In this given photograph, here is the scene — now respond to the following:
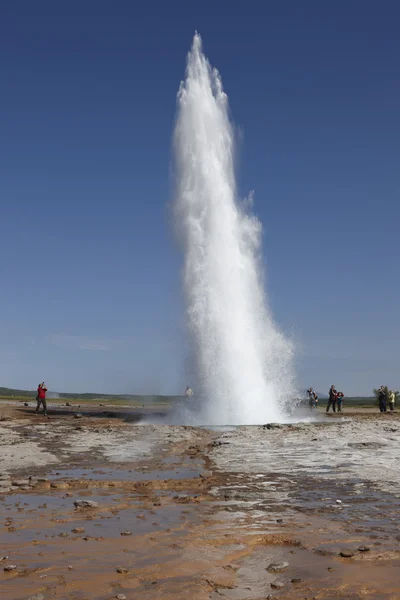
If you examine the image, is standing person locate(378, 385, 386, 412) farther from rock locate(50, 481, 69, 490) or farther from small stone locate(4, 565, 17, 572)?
Answer: small stone locate(4, 565, 17, 572)

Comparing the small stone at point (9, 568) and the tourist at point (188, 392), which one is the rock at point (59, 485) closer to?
the small stone at point (9, 568)

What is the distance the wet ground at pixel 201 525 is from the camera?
600 cm

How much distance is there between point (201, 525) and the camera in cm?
852

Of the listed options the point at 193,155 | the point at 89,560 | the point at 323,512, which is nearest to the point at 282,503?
the point at 323,512

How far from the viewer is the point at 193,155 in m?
37.1

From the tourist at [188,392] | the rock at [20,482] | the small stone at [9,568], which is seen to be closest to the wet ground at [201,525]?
the rock at [20,482]

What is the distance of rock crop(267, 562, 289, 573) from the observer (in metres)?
6.46

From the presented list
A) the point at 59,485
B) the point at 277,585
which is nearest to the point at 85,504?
the point at 59,485

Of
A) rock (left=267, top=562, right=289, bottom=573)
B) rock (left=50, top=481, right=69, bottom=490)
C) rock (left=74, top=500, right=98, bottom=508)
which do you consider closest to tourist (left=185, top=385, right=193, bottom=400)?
rock (left=50, top=481, right=69, bottom=490)

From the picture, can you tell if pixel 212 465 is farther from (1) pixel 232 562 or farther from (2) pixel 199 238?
(2) pixel 199 238

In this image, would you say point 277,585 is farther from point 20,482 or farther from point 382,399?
point 382,399

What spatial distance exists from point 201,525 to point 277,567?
2192 mm

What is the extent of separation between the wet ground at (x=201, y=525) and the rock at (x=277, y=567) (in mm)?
24

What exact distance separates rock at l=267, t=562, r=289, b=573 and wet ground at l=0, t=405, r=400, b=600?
24mm
